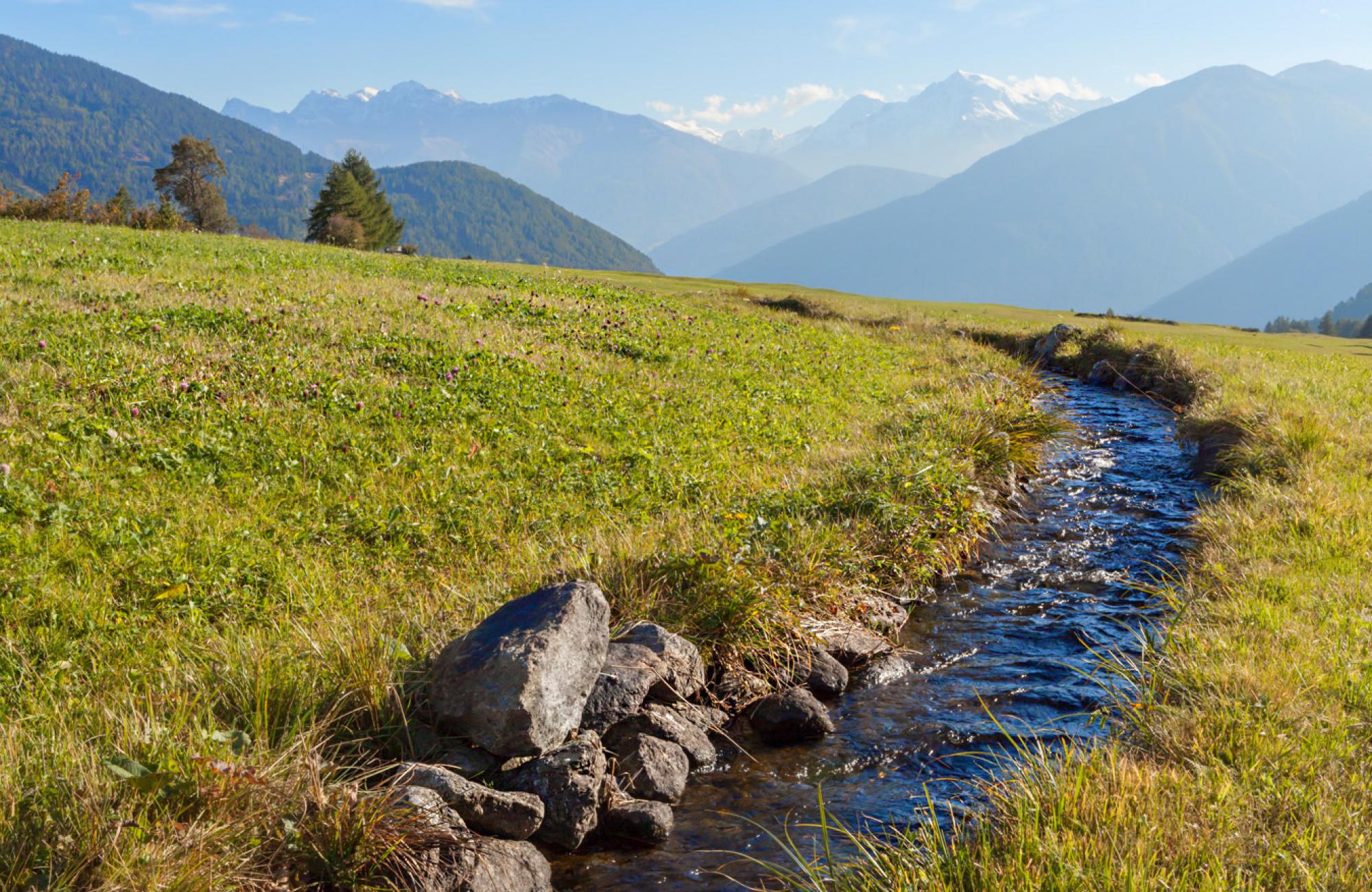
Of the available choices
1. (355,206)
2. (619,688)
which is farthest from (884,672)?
(355,206)

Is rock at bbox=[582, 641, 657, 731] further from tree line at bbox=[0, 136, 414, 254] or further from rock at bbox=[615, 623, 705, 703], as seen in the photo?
tree line at bbox=[0, 136, 414, 254]

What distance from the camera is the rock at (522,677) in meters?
5.13

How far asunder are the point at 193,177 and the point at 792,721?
363 ft

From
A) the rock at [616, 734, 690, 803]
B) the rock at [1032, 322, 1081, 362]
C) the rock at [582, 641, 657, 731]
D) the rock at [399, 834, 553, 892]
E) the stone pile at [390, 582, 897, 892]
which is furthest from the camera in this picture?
the rock at [1032, 322, 1081, 362]

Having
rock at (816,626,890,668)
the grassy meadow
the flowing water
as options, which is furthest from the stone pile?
rock at (816,626,890,668)

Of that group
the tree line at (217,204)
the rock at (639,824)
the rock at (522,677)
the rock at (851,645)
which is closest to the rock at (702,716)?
the rock at (522,677)

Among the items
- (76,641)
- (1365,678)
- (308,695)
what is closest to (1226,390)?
(1365,678)

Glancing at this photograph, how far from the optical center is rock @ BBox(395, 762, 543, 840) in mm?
4648

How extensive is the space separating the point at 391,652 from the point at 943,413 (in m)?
11.2

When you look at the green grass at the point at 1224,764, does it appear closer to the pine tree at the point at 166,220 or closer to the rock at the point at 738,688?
the rock at the point at 738,688

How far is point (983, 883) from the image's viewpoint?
3869 mm

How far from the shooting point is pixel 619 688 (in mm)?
5980

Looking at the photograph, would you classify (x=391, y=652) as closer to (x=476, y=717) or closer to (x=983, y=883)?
(x=476, y=717)

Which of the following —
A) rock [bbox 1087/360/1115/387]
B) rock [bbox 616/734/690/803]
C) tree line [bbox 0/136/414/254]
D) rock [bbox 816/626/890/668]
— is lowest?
rock [bbox 616/734/690/803]
